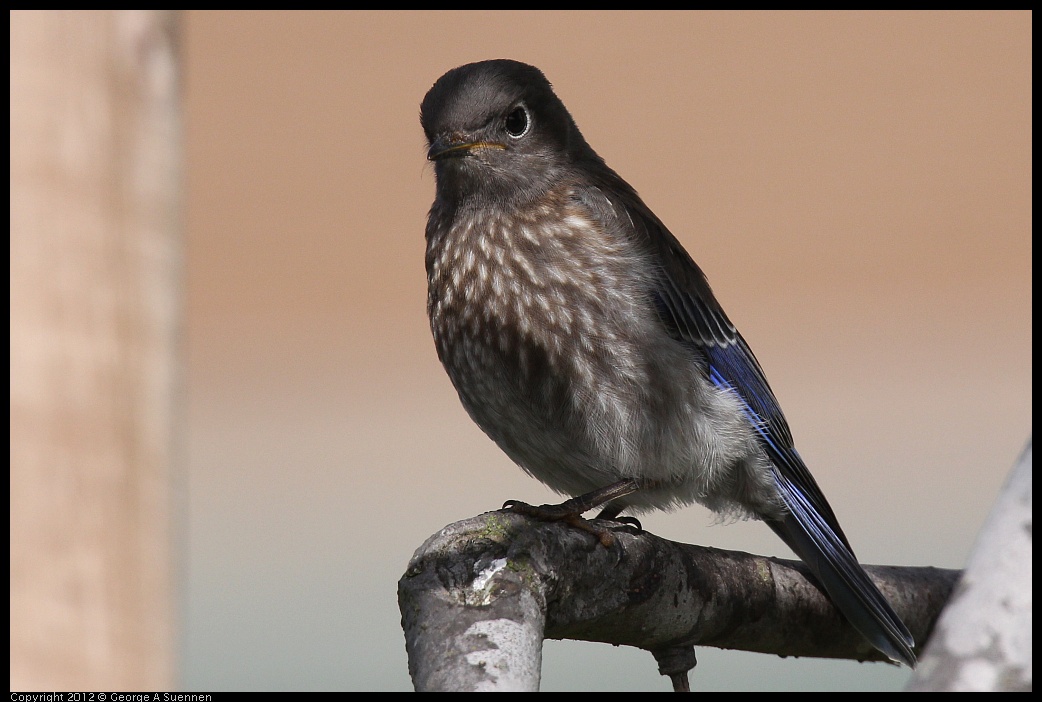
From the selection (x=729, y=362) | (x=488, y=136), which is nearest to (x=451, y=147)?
(x=488, y=136)

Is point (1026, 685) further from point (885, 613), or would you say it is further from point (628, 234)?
point (628, 234)

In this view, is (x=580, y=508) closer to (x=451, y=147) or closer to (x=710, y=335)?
(x=710, y=335)

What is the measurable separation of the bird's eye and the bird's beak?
11cm

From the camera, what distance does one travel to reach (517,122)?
3648 millimetres

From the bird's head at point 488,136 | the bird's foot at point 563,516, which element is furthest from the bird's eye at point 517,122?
the bird's foot at point 563,516

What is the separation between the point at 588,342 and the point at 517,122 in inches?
32.6

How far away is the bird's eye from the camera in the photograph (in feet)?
11.9

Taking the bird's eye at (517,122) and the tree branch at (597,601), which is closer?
the tree branch at (597,601)

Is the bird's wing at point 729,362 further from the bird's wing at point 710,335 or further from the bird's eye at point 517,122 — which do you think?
the bird's eye at point 517,122

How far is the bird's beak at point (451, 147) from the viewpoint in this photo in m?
3.50

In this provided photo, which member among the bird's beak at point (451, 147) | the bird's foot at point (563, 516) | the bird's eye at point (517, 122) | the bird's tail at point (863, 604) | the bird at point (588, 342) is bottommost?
the bird's tail at point (863, 604)

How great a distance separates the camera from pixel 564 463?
3447 millimetres

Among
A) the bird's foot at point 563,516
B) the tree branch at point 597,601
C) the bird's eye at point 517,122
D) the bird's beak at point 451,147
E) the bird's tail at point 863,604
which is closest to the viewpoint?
the tree branch at point 597,601

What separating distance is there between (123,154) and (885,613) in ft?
7.67
